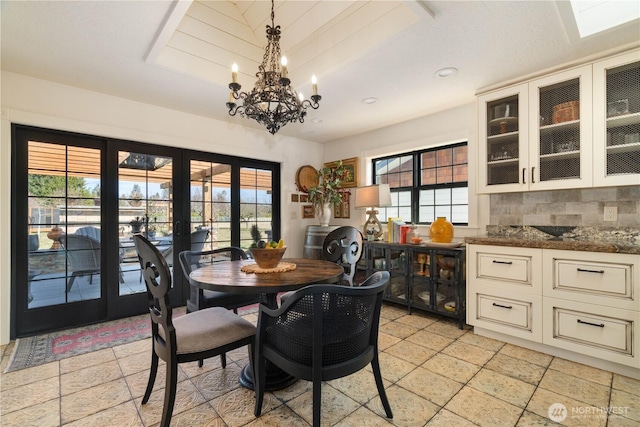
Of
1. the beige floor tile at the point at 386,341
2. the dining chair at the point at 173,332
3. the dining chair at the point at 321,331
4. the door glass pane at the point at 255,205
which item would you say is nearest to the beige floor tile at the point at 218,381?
the dining chair at the point at 173,332

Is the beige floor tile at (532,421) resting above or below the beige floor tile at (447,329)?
above

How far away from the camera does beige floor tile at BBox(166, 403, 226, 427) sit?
156 centimetres

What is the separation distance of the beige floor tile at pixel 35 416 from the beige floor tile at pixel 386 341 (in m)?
2.15

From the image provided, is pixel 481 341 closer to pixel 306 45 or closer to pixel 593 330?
pixel 593 330

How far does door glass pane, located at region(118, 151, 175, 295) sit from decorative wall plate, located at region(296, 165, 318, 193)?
1.87 metres

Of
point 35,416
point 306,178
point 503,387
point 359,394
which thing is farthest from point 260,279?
point 306,178

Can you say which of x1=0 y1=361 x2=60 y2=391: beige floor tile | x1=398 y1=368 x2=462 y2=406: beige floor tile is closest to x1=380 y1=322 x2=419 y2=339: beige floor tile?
x1=398 y1=368 x2=462 y2=406: beige floor tile

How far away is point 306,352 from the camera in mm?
1361

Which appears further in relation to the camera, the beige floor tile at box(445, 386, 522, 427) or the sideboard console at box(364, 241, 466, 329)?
the sideboard console at box(364, 241, 466, 329)

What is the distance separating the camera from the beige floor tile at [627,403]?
164cm

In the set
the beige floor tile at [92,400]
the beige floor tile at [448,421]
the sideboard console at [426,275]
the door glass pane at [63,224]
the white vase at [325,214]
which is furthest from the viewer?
the white vase at [325,214]

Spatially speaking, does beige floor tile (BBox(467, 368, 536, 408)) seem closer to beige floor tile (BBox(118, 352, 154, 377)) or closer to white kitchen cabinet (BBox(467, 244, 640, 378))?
white kitchen cabinet (BBox(467, 244, 640, 378))

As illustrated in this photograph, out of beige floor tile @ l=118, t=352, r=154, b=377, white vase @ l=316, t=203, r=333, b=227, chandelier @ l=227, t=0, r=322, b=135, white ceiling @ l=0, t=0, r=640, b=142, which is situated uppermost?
white ceiling @ l=0, t=0, r=640, b=142

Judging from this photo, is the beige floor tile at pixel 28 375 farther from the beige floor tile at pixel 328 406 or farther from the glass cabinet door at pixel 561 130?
the glass cabinet door at pixel 561 130
